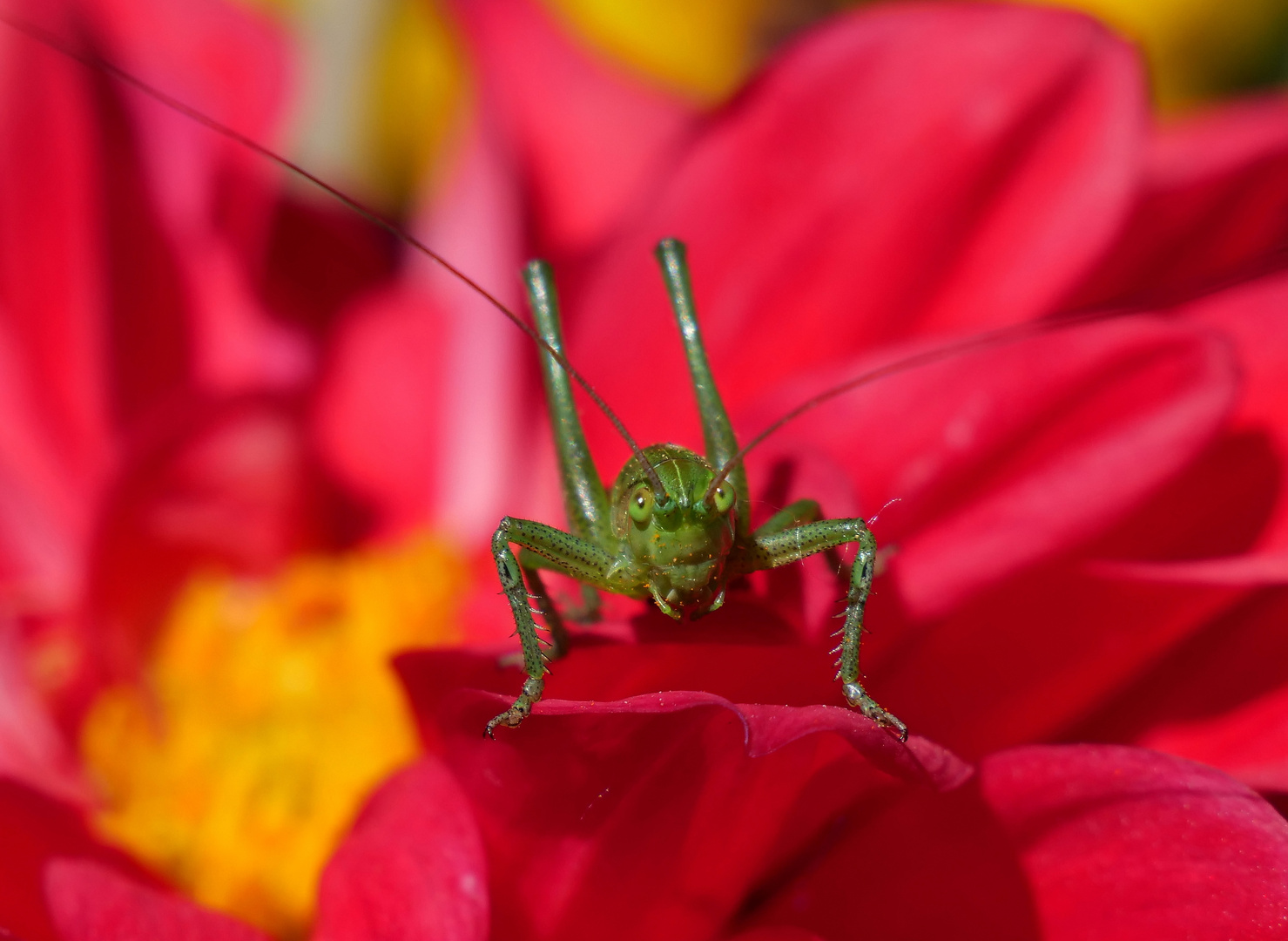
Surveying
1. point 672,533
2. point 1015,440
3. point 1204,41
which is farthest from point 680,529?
point 1204,41

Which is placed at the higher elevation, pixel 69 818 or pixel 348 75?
pixel 348 75

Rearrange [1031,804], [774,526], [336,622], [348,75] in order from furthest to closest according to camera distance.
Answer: [348,75] < [336,622] < [774,526] < [1031,804]

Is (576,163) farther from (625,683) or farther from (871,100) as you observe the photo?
(625,683)

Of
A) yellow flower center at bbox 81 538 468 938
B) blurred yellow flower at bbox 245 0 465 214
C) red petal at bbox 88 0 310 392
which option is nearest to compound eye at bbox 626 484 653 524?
yellow flower center at bbox 81 538 468 938

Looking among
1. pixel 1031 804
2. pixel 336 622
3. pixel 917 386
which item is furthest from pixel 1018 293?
pixel 336 622

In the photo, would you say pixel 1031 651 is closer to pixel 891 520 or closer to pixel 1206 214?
pixel 891 520

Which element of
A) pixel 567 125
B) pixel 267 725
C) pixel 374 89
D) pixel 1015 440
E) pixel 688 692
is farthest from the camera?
pixel 374 89

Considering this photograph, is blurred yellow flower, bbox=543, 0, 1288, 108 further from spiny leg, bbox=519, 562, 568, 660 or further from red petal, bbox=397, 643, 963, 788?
red petal, bbox=397, 643, 963, 788
